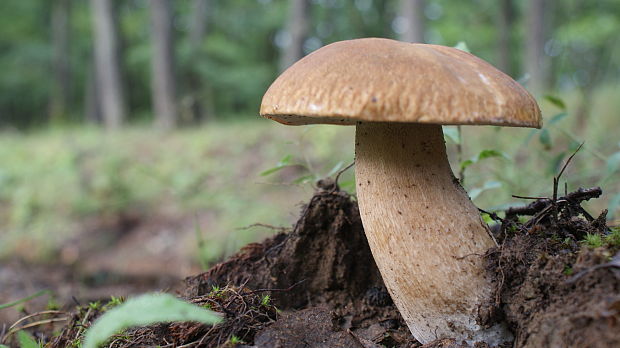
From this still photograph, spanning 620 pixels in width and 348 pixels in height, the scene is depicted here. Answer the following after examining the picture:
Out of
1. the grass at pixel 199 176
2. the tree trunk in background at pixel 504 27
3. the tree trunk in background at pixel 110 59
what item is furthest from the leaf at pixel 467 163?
the tree trunk in background at pixel 504 27

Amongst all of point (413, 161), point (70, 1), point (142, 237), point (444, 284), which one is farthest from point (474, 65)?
point (70, 1)

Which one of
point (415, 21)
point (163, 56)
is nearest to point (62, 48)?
point (163, 56)

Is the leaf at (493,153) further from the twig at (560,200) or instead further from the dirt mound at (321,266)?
the dirt mound at (321,266)

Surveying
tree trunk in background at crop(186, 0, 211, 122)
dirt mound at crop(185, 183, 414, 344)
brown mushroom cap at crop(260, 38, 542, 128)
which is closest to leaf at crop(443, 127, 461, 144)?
dirt mound at crop(185, 183, 414, 344)

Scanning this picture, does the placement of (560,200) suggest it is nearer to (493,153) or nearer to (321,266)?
(493,153)

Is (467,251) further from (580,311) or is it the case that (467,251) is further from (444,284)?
(580,311)
